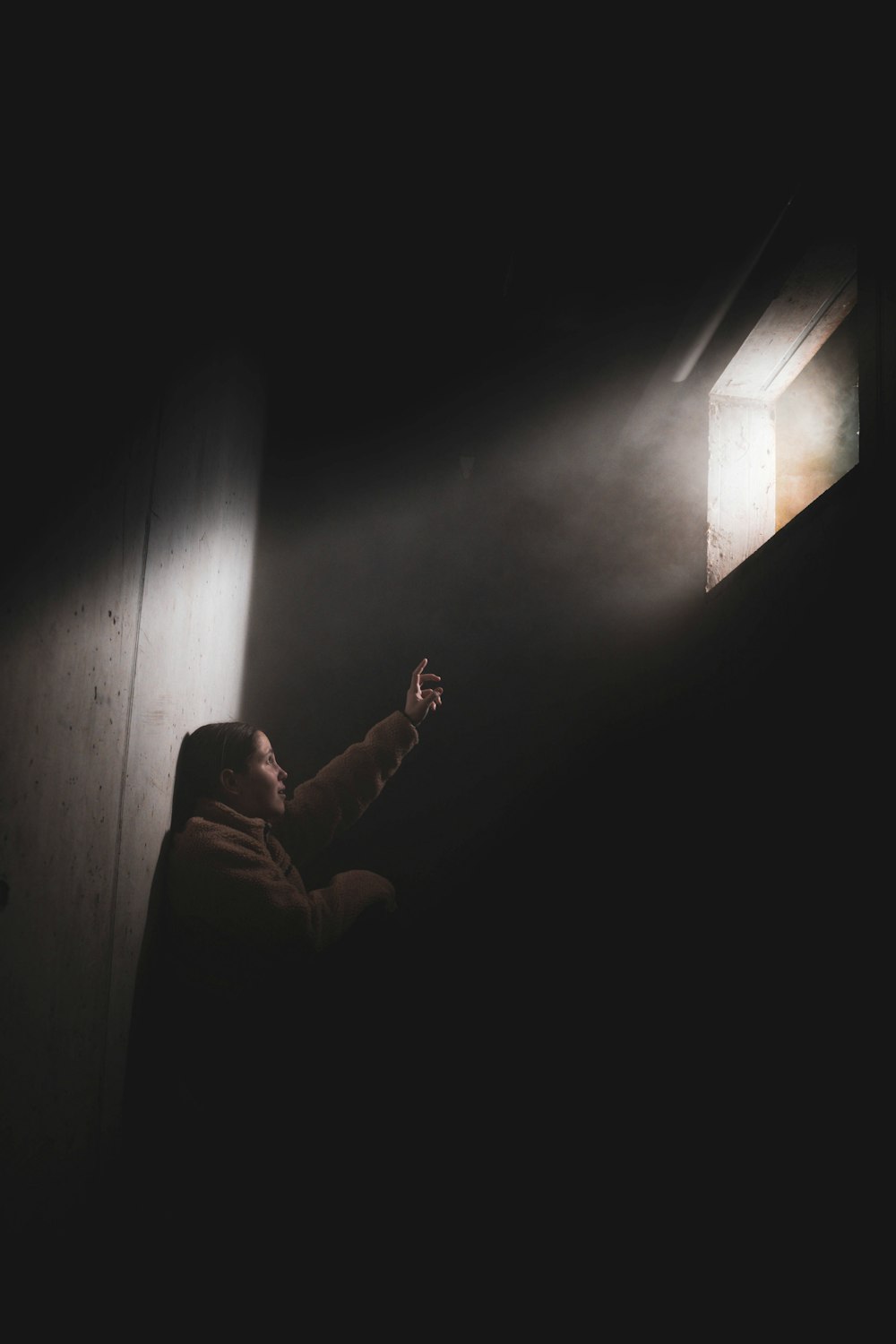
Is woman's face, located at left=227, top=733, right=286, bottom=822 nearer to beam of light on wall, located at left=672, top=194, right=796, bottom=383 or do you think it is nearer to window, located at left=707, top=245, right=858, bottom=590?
window, located at left=707, top=245, right=858, bottom=590

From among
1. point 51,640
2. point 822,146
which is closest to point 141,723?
point 51,640

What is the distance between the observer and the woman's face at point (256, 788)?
66.9 inches

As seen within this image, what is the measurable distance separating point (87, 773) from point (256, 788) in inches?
27.1

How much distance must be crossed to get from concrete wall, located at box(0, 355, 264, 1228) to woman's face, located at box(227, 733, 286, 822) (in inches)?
7.4

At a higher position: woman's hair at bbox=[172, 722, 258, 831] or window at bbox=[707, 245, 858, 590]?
window at bbox=[707, 245, 858, 590]

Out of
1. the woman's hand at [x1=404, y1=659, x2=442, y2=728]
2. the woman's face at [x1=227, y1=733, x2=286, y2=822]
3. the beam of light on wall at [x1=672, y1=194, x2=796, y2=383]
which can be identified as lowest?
the woman's face at [x1=227, y1=733, x2=286, y2=822]

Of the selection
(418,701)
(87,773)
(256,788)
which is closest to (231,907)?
(256,788)

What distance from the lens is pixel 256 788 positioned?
171 centimetres

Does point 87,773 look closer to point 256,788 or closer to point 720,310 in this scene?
point 256,788

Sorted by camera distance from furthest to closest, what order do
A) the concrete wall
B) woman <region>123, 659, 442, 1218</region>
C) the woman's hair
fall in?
the woman's hair, woman <region>123, 659, 442, 1218</region>, the concrete wall

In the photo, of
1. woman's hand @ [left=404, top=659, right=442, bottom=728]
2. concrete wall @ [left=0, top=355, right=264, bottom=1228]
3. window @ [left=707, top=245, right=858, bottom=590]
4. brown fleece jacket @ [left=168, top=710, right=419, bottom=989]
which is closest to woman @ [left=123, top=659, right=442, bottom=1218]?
brown fleece jacket @ [left=168, top=710, right=419, bottom=989]

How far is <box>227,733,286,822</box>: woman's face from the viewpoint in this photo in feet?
5.58

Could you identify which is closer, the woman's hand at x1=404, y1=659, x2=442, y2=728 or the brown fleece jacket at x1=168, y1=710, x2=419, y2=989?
the brown fleece jacket at x1=168, y1=710, x2=419, y2=989

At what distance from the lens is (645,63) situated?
1.51 meters
